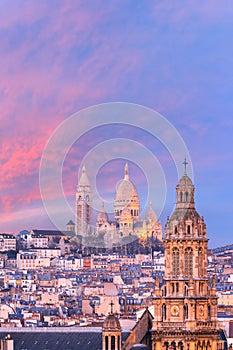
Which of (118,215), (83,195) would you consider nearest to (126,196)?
(83,195)

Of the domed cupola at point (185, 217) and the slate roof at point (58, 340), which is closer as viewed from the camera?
the slate roof at point (58, 340)

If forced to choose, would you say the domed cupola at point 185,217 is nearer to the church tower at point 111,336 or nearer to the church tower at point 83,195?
the church tower at point 111,336

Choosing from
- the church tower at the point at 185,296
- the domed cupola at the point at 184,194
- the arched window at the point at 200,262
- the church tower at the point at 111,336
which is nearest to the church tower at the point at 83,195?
the domed cupola at the point at 184,194

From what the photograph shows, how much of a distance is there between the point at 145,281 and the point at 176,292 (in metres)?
102

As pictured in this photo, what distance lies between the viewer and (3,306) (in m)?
118

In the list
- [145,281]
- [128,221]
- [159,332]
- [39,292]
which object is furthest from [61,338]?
[145,281]

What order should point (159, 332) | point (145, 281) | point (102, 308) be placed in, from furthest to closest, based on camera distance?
point (145, 281) < point (102, 308) < point (159, 332)

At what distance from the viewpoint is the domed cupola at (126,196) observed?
268 ft

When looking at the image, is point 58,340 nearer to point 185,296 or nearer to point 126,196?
point 185,296

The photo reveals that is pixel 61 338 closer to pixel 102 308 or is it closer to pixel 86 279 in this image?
pixel 102 308

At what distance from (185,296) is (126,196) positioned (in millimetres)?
21958

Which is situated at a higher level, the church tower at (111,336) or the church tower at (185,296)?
the church tower at (185,296)

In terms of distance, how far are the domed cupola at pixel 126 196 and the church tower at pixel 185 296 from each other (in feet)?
29.3

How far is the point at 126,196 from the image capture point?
285ft
